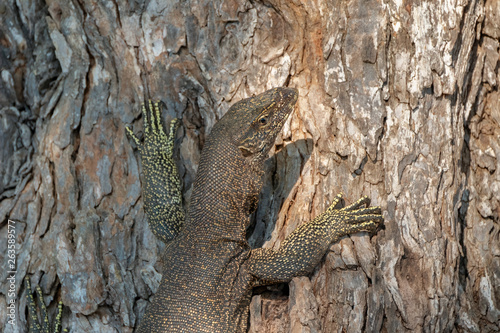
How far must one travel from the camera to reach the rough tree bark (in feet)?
14.6

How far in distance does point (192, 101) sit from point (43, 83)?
81.1 inches

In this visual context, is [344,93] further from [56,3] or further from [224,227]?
[56,3]

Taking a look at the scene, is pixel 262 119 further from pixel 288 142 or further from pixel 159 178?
pixel 159 178

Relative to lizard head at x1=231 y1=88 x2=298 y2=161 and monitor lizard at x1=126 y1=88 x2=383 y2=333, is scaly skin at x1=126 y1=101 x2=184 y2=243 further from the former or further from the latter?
lizard head at x1=231 y1=88 x2=298 y2=161

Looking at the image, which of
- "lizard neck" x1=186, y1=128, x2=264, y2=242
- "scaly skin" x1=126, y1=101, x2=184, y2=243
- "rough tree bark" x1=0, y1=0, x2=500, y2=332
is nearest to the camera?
"rough tree bark" x1=0, y1=0, x2=500, y2=332

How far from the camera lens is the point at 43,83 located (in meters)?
5.98

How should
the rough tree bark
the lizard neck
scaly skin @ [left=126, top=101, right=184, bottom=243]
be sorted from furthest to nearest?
scaly skin @ [left=126, top=101, right=184, bottom=243], the lizard neck, the rough tree bark

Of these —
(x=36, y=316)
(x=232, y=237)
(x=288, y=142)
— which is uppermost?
(x=288, y=142)

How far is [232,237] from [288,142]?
1160mm

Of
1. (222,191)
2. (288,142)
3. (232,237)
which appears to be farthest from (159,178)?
(288,142)

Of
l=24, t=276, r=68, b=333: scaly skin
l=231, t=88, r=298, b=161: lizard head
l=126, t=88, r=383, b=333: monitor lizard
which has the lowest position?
l=24, t=276, r=68, b=333: scaly skin

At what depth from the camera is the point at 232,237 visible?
4.72 meters

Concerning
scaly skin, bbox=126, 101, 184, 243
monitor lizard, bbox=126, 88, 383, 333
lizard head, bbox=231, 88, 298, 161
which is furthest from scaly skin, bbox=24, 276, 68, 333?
lizard head, bbox=231, 88, 298, 161

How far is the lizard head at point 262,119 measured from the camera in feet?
15.6
